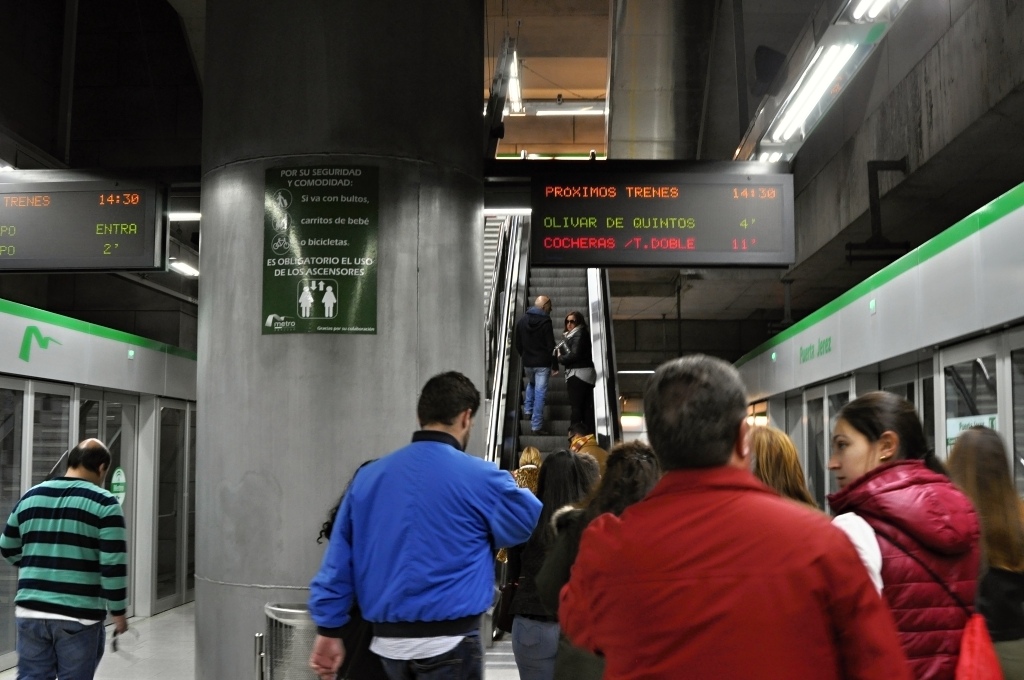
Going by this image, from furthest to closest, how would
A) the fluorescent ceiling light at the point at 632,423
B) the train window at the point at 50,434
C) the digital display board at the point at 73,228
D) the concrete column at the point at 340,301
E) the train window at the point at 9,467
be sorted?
the fluorescent ceiling light at the point at 632,423 → the train window at the point at 50,434 → the train window at the point at 9,467 → the digital display board at the point at 73,228 → the concrete column at the point at 340,301

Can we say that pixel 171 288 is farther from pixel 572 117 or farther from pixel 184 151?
pixel 572 117

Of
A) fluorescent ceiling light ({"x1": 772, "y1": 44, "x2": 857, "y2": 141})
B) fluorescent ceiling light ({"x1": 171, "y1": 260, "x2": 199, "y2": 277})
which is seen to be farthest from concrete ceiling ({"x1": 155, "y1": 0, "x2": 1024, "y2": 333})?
fluorescent ceiling light ({"x1": 171, "y1": 260, "x2": 199, "y2": 277})

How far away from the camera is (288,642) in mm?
4145

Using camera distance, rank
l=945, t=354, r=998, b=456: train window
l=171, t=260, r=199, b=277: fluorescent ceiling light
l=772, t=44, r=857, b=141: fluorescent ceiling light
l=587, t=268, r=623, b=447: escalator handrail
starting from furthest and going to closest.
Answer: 1. l=171, t=260, r=199, b=277: fluorescent ceiling light
2. l=587, t=268, r=623, b=447: escalator handrail
3. l=772, t=44, r=857, b=141: fluorescent ceiling light
4. l=945, t=354, r=998, b=456: train window

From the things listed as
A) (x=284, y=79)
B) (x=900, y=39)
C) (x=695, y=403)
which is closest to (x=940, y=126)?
(x=900, y=39)

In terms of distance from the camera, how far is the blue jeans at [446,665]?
10.1ft

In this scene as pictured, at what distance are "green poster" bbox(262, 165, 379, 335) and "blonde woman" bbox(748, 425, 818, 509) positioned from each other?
2.76 meters

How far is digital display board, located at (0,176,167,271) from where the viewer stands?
6.81 metres

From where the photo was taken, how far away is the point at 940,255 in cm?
630

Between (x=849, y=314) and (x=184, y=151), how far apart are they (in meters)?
9.30

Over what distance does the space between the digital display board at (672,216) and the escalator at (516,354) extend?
3111 mm

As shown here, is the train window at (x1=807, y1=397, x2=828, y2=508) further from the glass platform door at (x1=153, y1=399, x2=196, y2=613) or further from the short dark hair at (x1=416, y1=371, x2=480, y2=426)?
the short dark hair at (x1=416, y1=371, x2=480, y2=426)

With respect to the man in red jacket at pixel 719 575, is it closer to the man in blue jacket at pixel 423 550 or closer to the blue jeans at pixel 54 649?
the man in blue jacket at pixel 423 550

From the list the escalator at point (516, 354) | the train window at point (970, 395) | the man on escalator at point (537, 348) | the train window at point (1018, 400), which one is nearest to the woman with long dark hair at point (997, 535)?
the train window at point (1018, 400)
